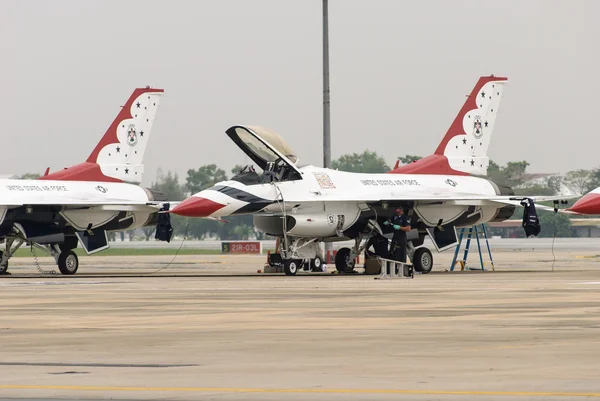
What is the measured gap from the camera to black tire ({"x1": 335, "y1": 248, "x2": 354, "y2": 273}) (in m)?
38.8

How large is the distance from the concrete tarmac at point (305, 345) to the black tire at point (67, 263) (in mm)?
15000

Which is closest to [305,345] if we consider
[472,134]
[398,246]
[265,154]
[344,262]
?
[398,246]

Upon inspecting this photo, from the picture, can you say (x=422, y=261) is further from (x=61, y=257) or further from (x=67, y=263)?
(x=61, y=257)

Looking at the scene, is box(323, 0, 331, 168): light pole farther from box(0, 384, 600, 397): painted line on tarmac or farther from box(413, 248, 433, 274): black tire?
box(0, 384, 600, 397): painted line on tarmac

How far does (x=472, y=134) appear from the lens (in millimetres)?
42688

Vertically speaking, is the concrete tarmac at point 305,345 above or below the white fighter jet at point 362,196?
below

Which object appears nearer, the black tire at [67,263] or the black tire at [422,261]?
the black tire at [422,261]

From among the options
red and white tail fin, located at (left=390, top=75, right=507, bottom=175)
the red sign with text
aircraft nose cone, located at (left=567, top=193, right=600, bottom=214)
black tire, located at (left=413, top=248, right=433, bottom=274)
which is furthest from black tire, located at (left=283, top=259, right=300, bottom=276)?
the red sign with text

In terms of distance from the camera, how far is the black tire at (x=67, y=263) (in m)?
40.8

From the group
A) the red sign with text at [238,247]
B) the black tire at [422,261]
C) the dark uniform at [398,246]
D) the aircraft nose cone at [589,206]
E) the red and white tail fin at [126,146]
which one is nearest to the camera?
the dark uniform at [398,246]

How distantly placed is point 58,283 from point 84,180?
9668 mm

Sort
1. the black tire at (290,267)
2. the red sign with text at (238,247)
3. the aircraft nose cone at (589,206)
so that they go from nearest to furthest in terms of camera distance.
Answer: the aircraft nose cone at (589,206) → the black tire at (290,267) → the red sign with text at (238,247)

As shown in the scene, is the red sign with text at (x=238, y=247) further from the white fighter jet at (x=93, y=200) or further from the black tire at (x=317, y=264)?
the black tire at (x=317, y=264)

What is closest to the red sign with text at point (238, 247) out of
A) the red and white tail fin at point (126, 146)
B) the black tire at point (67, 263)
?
the red and white tail fin at point (126, 146)
